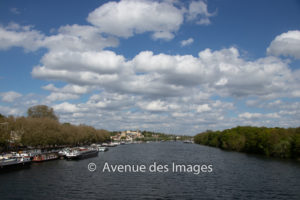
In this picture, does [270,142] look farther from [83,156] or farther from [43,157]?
[43,157]

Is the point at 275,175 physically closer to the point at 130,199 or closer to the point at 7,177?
the point at 130,199

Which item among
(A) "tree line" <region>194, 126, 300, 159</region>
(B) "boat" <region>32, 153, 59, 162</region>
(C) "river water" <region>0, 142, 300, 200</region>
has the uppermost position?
(A) "tree line" <region>194, 126, 300, 159</region>

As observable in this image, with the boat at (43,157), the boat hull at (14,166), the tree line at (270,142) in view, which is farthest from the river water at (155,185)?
the tree line at (270,142)

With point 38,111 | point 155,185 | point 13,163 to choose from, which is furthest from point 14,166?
point 38,111

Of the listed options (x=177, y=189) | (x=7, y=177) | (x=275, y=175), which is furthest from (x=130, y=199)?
(x=275, y=175)

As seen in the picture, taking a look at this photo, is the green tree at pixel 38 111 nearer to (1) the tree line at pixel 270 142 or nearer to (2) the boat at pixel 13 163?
(2) the boat at pixel 13 163

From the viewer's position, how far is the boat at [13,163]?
6050 centimetres

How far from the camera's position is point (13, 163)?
6300 cm

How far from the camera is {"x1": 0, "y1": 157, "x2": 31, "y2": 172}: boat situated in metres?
60.5

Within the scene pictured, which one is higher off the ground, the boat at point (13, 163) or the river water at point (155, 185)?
the boat at point (13, 163)

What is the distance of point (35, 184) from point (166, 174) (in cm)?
2405

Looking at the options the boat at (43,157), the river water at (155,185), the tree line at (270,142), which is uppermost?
the tree line at (270,142)

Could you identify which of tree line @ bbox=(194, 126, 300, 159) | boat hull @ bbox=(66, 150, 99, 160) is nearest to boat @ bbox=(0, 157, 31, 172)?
boat hull @ bbox=(66, 150, 99, 160)

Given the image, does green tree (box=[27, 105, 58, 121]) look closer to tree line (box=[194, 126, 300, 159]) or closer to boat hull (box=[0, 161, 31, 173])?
boat hull (box=[0, 161, 31, 173])
